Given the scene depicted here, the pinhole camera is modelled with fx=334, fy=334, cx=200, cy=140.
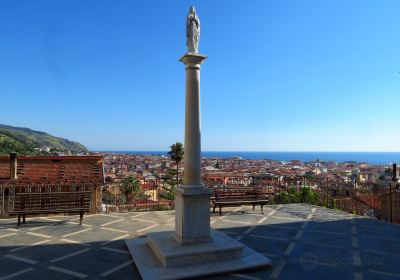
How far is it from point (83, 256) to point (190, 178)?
2.59m

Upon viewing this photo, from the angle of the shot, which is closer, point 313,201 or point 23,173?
point 313,201

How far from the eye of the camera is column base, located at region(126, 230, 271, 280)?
5.62 metres

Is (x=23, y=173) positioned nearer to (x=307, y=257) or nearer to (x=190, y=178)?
(x=190, y=178)

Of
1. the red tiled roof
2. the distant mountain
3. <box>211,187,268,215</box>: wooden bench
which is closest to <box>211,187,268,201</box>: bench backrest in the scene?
<box>211,187,268,215</box>: wooden bench

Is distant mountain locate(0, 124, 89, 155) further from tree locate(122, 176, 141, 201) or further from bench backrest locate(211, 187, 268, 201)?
bench backrest locate(211, 187, 268, 201)

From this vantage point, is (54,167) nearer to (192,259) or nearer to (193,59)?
(193,59)

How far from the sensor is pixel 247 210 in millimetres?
11797

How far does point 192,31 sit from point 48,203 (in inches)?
252

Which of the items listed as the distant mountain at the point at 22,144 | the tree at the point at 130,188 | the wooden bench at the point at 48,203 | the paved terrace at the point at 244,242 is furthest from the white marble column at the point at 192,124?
Answer: the distant mountain at the point at 22,144

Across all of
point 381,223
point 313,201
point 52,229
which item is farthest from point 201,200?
point 313,201

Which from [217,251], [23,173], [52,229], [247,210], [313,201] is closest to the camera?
[217,251]

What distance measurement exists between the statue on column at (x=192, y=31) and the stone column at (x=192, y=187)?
0.28 metres

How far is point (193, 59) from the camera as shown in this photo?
672 centimetres

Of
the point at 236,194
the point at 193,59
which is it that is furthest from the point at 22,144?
the point at 193,59
